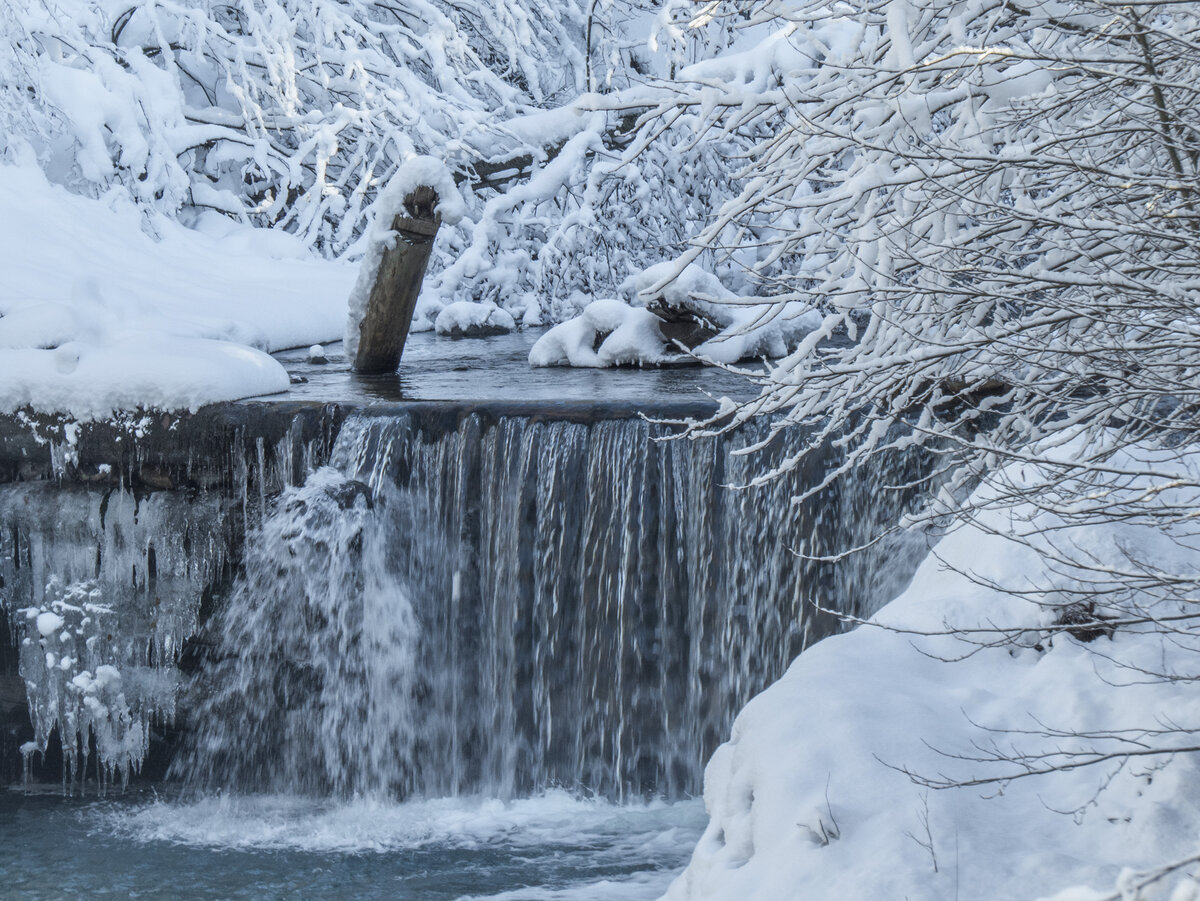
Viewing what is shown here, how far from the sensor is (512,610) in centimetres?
622

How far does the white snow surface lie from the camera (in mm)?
6457

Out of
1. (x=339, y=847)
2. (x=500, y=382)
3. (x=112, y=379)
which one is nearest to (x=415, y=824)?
(x=339, y=847)

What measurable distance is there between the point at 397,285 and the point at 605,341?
1563 mm

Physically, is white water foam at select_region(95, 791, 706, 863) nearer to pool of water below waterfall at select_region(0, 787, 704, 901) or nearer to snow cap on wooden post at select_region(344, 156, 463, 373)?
pool of water below waterfall at select_region(0, 787, 704, 901)

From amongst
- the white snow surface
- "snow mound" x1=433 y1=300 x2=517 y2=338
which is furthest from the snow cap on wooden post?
"snow mound" x1=433 y1=300 x2=517 y2=338

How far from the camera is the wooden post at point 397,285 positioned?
7.83m

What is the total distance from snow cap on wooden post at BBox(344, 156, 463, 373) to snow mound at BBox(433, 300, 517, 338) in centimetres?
352

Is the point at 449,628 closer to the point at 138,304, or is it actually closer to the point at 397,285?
Result: the point at 397,285

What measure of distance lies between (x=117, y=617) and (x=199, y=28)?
8.55 metres

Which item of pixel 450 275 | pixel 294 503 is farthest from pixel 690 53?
pixel 294 503

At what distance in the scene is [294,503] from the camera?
631 cm

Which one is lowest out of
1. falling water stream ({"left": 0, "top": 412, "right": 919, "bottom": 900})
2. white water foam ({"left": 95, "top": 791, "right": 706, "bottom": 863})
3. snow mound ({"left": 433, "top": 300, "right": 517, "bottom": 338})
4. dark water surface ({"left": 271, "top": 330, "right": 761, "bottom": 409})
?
white water foam ({"left": 95, "top": 791, "right": 706, "bottom": 863})

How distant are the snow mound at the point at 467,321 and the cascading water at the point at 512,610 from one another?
18.7 ft

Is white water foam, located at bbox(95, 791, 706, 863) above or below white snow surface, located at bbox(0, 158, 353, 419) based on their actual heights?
below
